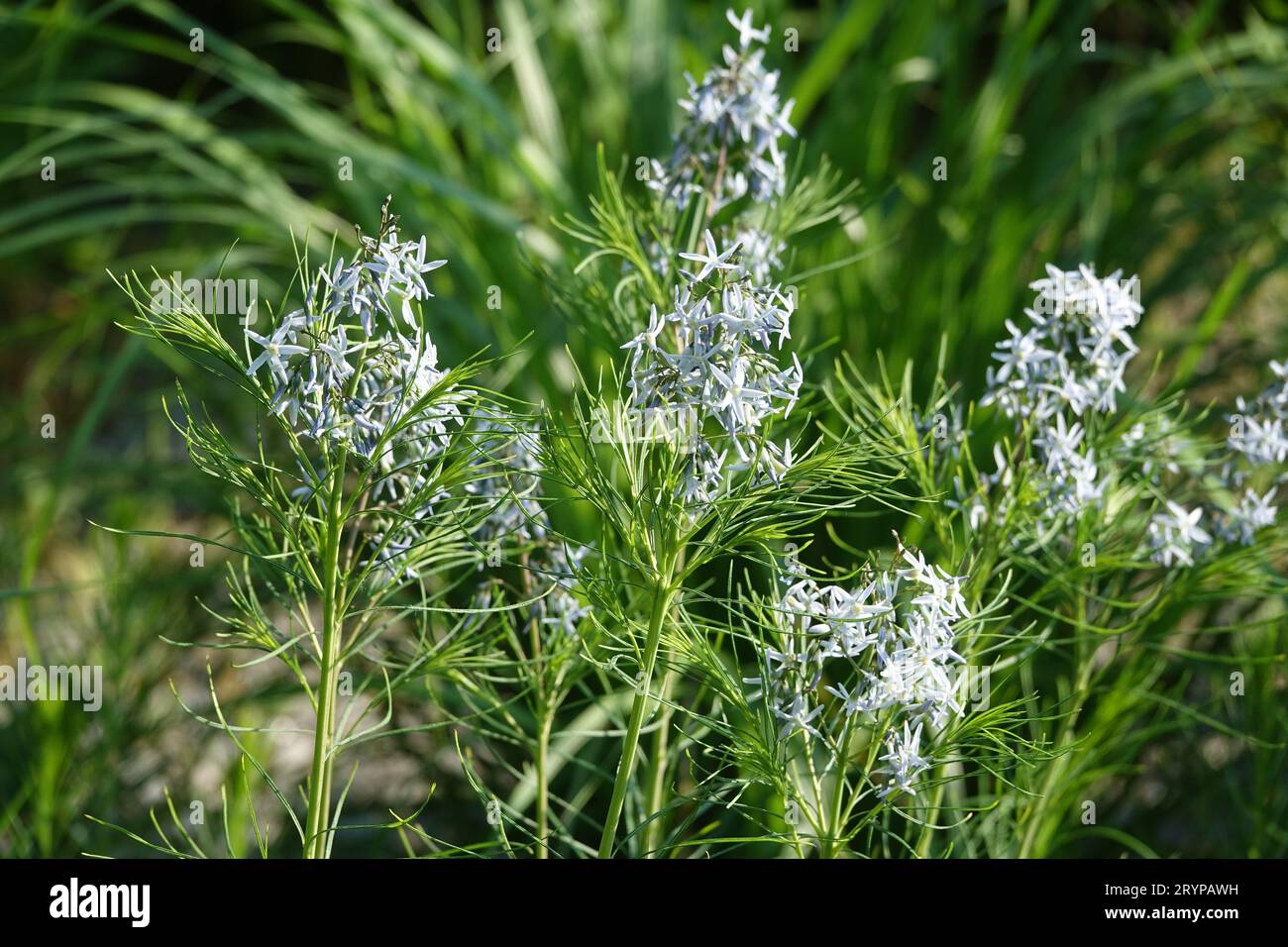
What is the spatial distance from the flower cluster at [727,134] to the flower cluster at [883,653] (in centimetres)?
33

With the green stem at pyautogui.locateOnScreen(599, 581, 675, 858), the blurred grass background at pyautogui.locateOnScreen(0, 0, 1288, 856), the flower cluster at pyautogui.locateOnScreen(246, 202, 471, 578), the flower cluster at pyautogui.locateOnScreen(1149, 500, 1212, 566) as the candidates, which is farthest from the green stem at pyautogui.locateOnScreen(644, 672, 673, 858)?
the blurred grass background at pyautogui.locateOnScreen(0, 0, 1288, 856)

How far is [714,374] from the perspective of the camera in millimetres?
595

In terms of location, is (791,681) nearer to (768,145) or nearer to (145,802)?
(768,145)

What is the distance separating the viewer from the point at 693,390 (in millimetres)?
613

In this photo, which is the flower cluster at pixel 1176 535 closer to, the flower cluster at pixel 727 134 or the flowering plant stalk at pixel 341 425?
the flower cluster at pixel 727 134

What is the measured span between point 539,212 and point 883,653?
1.38 m

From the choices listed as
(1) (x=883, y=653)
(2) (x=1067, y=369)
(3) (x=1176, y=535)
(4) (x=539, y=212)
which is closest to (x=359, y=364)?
(1) (x=883, y=653)

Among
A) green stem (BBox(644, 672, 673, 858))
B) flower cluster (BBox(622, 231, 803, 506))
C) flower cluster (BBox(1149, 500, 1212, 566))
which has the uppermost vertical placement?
flower cluster (BBox(622, 231, 803, 506))

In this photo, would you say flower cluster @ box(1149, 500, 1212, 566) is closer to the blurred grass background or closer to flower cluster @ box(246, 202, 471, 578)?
the blurred grass background

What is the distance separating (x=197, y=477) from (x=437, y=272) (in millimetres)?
446

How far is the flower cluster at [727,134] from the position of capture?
84cm

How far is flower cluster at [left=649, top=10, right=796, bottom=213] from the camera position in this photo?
843 mm

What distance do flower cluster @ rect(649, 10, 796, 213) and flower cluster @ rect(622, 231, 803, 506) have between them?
0.23 m
